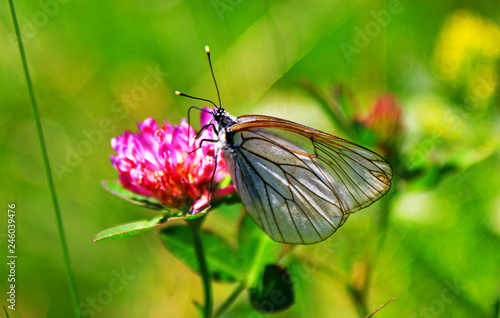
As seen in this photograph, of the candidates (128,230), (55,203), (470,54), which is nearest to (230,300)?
(128,230)

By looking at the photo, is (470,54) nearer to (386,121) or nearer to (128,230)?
(386,121)

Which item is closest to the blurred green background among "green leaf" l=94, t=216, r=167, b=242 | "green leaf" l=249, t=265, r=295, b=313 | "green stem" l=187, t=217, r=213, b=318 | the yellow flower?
the yellow flower

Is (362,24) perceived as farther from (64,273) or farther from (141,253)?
(64,273)

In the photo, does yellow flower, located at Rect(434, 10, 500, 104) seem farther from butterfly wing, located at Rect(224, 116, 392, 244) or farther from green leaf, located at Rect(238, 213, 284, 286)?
green leaf, located at Rect(238, 213, 284, 286)

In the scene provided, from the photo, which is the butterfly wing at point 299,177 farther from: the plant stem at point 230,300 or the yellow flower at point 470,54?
the yellow flower at point 470,54

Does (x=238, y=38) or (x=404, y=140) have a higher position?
(x=238, y=38)

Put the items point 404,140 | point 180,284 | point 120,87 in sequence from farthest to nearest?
point 120,87
point 180,284
point 404,140

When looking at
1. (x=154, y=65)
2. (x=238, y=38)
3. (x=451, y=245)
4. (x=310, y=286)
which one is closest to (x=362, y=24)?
(x=238, y=38)

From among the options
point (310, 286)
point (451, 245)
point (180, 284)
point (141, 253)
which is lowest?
point (451, 245)
